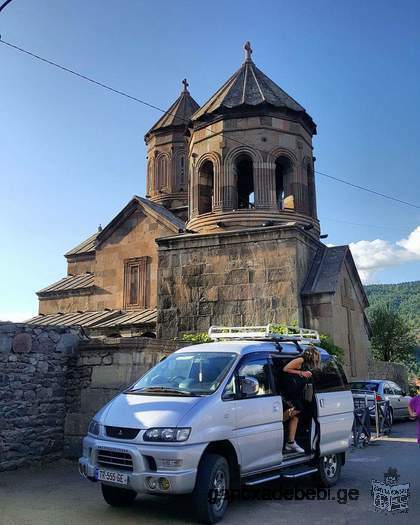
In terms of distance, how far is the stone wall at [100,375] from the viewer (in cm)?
845

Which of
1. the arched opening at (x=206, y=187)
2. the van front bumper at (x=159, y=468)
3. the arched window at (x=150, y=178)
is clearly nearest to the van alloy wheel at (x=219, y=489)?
the van front bumper at (x=159, y=468)

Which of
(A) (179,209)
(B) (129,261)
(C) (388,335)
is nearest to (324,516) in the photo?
(B) (129,261)

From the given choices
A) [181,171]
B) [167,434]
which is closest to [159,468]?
[167,434]

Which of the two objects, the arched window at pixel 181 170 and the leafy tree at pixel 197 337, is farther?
the arched window at pixel 181 170

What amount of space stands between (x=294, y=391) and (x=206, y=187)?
1031cm

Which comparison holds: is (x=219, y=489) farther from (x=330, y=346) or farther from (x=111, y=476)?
(x=330, y=346)

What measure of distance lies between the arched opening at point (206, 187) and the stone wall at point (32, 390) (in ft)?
25.5

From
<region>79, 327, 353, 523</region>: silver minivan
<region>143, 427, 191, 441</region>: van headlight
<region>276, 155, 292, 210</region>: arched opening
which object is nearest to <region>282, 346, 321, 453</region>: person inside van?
<region>79, 327, 353, 523</region>: silver minivan

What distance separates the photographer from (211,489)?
4984 millimetres

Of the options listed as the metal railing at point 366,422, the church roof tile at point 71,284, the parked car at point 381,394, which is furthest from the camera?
the church roof tile at point 71,284

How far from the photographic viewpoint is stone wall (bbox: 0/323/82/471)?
780 cm

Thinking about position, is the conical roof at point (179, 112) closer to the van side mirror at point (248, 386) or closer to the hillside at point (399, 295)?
the van side mirror at point (248, 386)

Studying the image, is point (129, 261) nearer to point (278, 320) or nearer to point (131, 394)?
point (278, 320)

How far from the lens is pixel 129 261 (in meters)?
19.8
